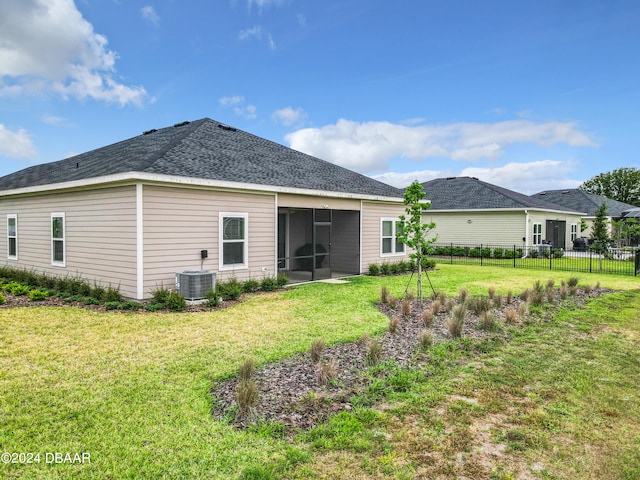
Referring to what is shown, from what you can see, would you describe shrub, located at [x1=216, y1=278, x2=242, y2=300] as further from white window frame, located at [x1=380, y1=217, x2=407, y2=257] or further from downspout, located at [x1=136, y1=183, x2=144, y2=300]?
white window frame, located at [x1=380, y1=217, x2=407, y2=257]

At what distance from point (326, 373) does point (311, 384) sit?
22cm

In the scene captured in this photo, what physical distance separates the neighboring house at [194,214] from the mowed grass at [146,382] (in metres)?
2.06

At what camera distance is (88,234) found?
10.7 metres

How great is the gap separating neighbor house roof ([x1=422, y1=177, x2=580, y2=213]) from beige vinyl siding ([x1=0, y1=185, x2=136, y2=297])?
23087mm

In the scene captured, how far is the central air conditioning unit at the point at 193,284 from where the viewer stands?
9281mm

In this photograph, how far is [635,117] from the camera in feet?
68.8

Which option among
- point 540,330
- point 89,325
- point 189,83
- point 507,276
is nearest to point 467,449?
point 540,330

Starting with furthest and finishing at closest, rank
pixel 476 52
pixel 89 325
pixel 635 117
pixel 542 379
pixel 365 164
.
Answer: pixel 365 164, pixel 635 117, pixel 476 52, pixel 89 325, pixel 542 379

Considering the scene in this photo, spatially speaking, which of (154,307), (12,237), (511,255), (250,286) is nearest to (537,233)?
Answer: (511,255)

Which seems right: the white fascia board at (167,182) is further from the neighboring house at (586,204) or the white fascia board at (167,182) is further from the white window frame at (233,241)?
the neighboring house at (586,204)

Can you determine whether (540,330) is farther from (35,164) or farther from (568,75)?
(35,164)

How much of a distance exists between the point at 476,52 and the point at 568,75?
4478mm

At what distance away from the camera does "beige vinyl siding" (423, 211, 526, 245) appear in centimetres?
2536

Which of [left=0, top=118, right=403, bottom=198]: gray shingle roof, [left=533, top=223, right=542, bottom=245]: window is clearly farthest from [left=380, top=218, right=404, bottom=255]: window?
[left=533, top=223, right=542, bottom=245]: window
